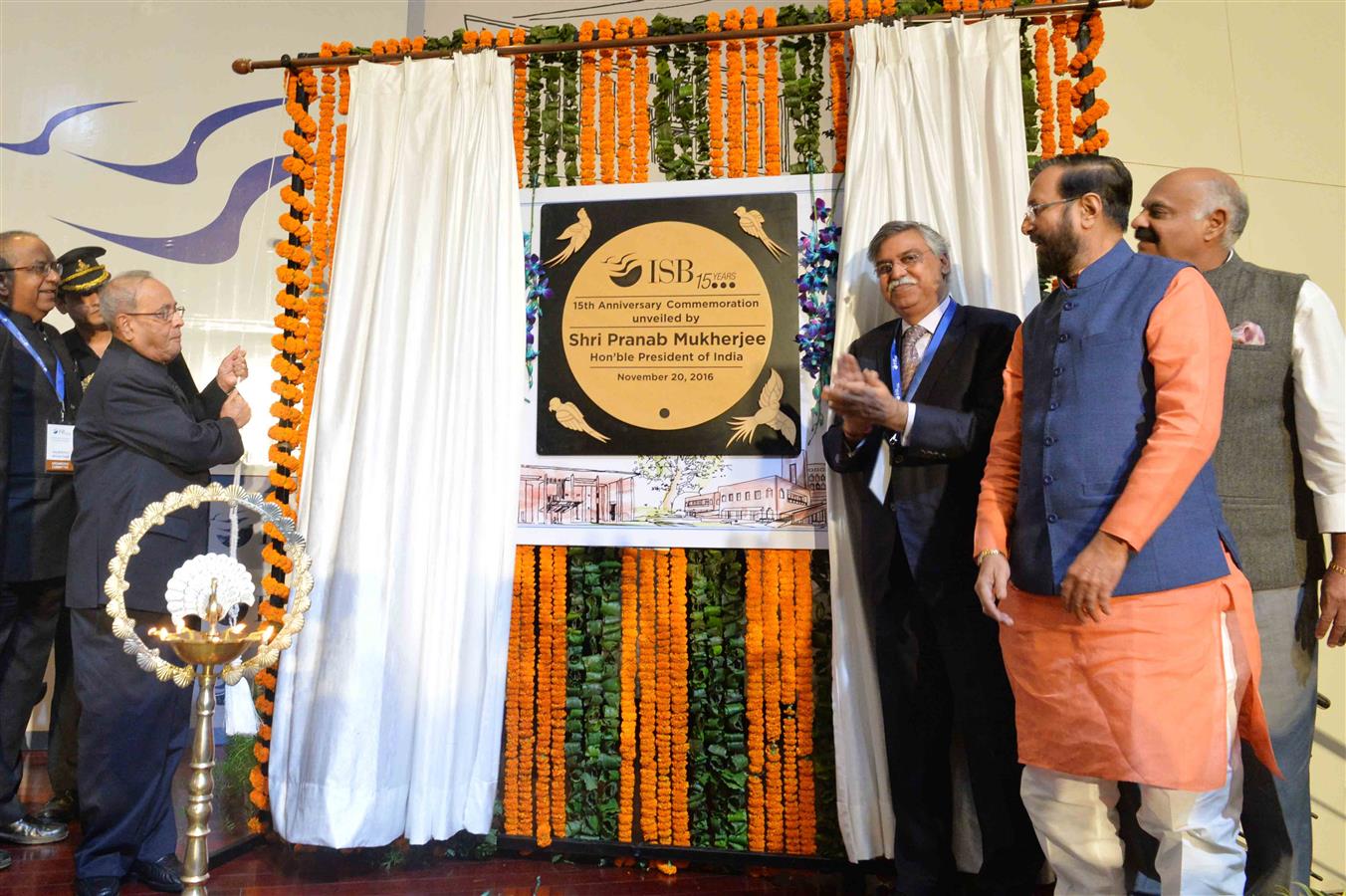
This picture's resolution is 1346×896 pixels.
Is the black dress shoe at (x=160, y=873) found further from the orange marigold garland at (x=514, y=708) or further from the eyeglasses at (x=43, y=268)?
Answer: the eyeglasses at (x=43, y=268)

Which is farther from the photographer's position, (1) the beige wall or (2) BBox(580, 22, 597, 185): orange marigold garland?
(1) the beige wall

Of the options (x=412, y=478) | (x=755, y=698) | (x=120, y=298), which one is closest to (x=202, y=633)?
(x=412, y=478)

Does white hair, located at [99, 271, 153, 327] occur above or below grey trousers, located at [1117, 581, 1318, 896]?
above

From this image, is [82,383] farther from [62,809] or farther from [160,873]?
[160,873]

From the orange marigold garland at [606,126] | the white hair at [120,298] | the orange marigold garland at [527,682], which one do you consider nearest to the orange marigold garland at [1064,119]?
the orange marigold garland at [606,126]

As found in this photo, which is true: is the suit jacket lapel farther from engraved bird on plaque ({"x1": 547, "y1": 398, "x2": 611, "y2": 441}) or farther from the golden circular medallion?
engraved bird on plaque ({"x1": 547, "y1": 398, "x2": 611, "y2": 441})

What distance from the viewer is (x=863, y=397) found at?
2279 mm

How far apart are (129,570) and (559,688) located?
134 cm

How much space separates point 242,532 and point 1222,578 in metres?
4.29

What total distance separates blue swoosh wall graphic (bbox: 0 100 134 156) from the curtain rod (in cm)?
202

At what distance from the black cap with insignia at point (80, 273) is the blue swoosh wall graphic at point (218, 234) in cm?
116

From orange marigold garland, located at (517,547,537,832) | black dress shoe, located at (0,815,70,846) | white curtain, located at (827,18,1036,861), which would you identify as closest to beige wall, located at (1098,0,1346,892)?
white curtain, located at (827,18,1036,861)

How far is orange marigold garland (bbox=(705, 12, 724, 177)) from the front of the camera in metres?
3.08

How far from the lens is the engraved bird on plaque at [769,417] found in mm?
2941
